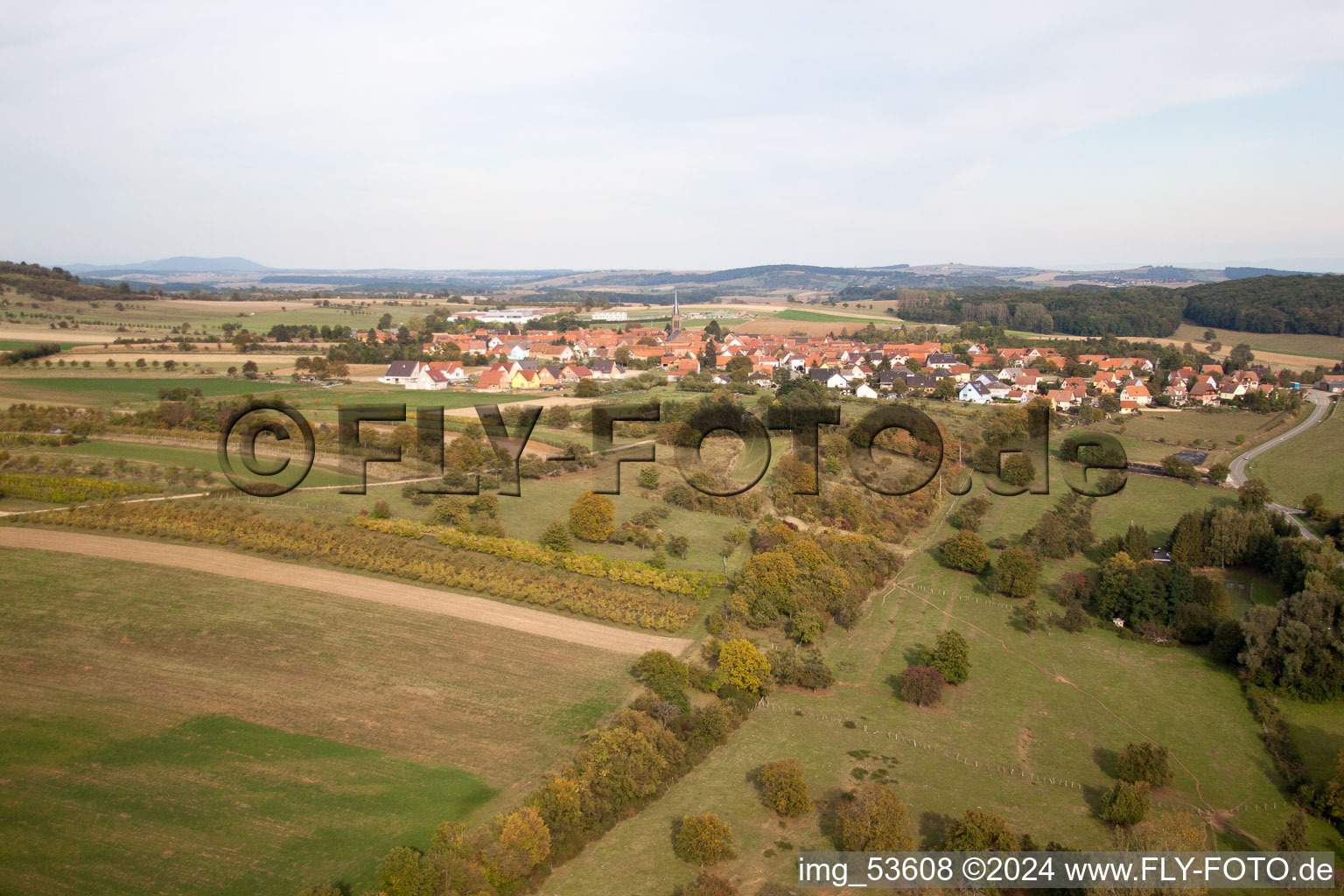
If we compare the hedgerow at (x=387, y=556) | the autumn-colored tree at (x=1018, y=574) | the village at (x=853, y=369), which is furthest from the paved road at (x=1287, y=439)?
the hedgerow at (x=387, y=556)

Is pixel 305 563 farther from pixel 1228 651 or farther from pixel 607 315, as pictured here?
pixel 607 315

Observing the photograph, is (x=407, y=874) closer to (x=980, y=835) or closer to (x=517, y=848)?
(x=517, y=848)

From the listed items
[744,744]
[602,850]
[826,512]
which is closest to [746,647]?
[744,744]

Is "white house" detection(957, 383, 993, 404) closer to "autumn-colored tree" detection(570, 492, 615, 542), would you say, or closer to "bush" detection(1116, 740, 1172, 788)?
"autumn-colored tree" detection(570, 492, 615, 542)

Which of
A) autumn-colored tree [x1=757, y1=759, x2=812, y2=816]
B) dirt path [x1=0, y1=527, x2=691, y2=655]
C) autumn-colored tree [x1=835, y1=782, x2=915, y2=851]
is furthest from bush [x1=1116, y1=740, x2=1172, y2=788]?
dirt path [x1=0, y1=527, x2=691, y2=655]

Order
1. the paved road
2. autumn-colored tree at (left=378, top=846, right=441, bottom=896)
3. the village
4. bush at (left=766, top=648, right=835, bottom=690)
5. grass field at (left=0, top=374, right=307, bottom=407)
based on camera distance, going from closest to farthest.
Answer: autumn-colored tree at (left=378, top=846, right=441, bottom=896)
bush at (left=766, top=648, right=835, bottom=690)
the paved road
grass field at (left=0, top=374, right=307, bottom=407)
the village

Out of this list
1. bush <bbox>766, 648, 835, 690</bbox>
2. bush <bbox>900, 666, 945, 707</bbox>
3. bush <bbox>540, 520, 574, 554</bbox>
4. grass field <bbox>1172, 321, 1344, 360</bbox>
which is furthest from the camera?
grass field <bbox>1172, 321, 1344, 360</bbox>

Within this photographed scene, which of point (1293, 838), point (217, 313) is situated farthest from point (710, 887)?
point (217, 313)
